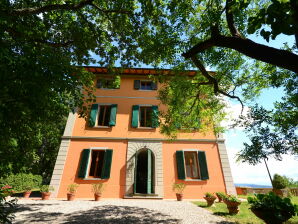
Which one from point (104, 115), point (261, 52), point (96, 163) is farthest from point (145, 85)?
point (261, 52)

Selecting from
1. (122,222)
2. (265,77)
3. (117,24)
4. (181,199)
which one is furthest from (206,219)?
(117,24)

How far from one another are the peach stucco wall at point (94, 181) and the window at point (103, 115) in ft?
4.55

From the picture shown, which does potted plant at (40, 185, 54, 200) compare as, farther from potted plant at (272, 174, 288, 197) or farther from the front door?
potted plant at (272, 174, 288, 197)

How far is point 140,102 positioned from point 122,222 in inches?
303

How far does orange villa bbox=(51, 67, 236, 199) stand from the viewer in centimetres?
852

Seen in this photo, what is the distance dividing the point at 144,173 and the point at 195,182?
14.2ft

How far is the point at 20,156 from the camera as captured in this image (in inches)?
99.5

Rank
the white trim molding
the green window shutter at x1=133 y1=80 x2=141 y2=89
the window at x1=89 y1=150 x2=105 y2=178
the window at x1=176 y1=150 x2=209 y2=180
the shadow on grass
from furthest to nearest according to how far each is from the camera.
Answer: the green window shutter at x1=133 y1=80 x2=141 y2=89 → the window at x1=89 y1=150 x2=105 y2=178 → the window at x1=176 y1=150 x2=209 y2=180 → the white trim molding → the shadow on grass

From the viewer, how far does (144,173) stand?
1174 cm

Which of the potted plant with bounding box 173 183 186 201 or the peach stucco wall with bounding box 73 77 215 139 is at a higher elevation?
the peach stucco wall with bounding box 73 77 215 139

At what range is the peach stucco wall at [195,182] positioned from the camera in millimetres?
8570

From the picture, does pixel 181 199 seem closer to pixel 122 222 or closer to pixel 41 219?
pixel 122 222

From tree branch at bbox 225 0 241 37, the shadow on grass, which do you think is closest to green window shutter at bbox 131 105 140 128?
the shadow on grass

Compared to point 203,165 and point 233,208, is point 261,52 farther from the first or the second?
point 203,165
